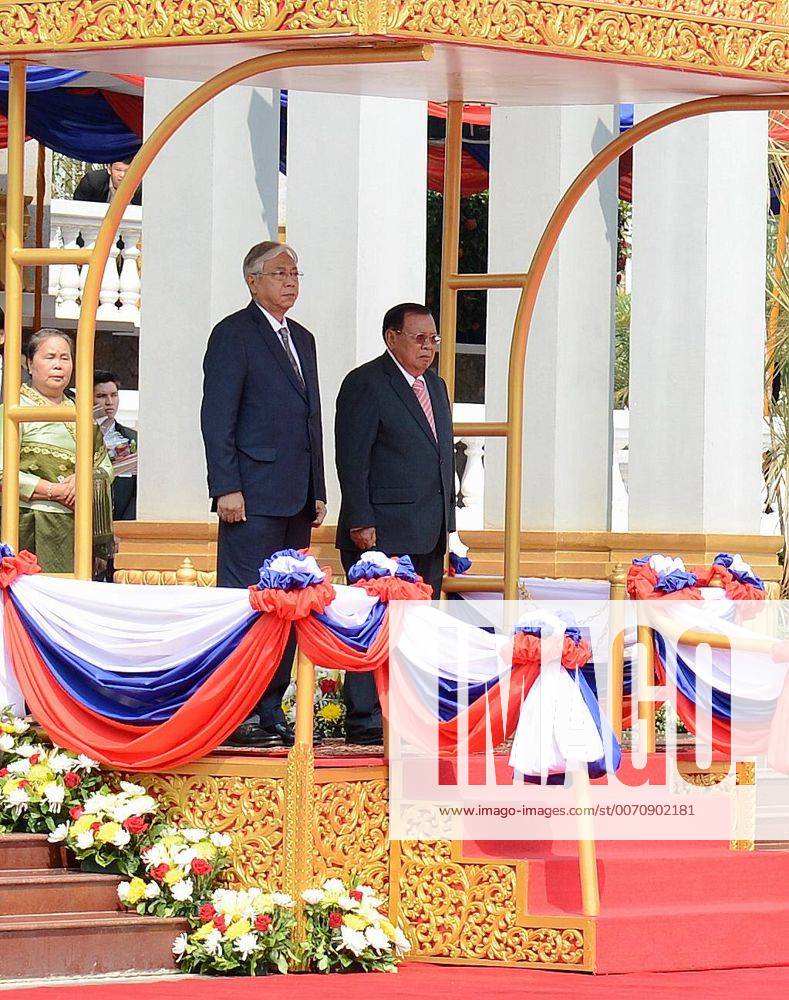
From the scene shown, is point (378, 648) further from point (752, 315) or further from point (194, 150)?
point (752, 315)

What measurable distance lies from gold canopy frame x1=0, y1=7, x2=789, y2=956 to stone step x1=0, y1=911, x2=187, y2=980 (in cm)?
49

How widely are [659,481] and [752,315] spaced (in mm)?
945

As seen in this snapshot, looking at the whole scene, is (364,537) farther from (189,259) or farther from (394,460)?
(189,259)

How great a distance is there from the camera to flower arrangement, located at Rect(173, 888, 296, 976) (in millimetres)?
6742

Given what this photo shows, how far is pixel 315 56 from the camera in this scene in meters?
7.41

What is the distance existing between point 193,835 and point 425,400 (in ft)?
7.67

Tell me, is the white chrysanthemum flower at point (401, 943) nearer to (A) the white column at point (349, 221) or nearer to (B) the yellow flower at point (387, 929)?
(B) the yellow flower at point (387, 929)

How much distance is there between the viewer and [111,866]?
7.05m

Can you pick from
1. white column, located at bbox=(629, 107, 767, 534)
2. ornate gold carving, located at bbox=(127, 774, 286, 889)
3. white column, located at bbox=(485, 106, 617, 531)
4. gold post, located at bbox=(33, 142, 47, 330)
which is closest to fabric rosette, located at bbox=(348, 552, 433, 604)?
ornate gold carving, located at bbox=(127, 774, 286, 889)

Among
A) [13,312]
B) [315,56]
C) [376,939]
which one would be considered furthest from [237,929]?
[315,56]

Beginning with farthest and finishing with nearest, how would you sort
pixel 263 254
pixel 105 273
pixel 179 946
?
pixel 105 273, pixel 263 254, pixel 179 946

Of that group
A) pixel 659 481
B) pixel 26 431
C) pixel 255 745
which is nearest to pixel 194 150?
pixel 26 431

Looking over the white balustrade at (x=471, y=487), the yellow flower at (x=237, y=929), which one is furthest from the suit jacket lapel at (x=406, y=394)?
the white balustrade at (x=471, y=487)

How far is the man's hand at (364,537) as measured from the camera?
27.4 feet
